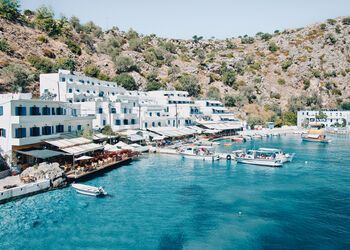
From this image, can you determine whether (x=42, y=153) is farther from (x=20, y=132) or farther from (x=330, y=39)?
(x=330, y=39)

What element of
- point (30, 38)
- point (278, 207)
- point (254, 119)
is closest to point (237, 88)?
point (254, 119)

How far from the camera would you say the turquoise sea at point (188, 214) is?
27.0 metres

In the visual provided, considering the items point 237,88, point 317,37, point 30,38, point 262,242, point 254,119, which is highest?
point 317,37

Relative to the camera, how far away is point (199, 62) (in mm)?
171250

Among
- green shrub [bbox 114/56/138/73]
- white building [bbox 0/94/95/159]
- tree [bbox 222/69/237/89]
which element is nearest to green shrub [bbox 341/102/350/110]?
tree [bbox 222/69/237/89]

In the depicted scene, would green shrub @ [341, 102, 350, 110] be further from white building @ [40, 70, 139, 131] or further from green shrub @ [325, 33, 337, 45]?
white building @ [40, 70, 139, 131]

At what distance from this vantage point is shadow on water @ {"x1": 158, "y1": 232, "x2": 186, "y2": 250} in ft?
85.1

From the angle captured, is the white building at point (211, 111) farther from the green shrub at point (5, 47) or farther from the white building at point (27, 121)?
the white building at point (27, 121)

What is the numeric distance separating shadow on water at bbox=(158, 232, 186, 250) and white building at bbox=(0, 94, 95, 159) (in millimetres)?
25007

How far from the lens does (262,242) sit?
26891mm

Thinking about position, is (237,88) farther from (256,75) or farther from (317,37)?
(317,37)

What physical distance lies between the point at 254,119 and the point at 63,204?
9734 cm

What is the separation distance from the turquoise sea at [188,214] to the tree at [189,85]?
9021 centimetres

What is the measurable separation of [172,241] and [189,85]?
115m
